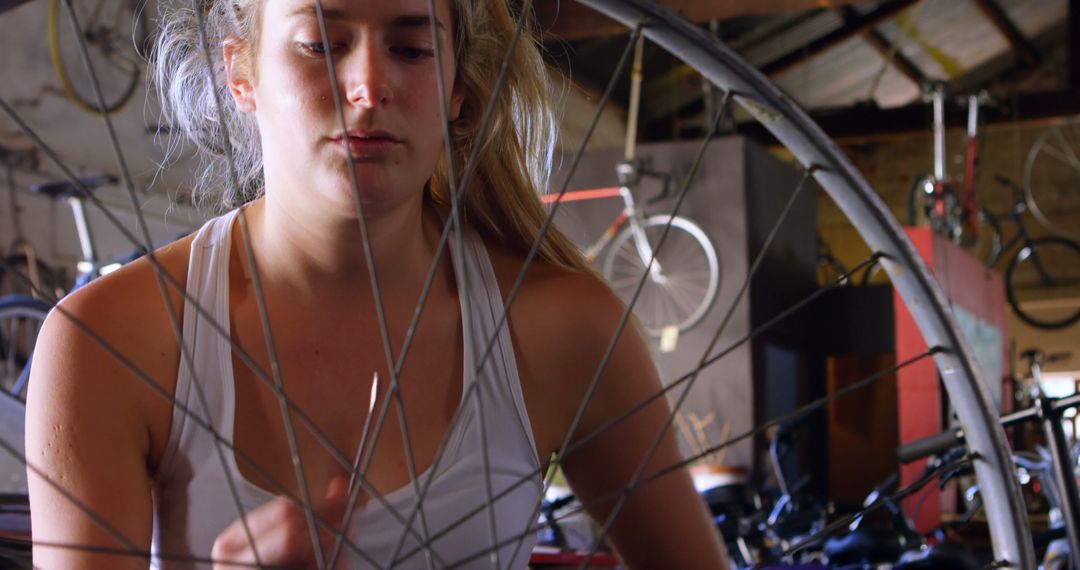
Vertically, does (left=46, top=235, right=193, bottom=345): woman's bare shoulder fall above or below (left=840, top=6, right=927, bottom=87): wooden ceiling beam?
below

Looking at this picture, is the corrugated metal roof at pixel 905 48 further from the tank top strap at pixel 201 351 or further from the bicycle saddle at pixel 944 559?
the tank top strap at pixel 201 351

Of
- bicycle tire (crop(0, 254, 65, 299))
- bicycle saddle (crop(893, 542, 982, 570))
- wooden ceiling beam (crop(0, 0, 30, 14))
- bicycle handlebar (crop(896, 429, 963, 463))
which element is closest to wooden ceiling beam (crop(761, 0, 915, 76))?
bicycle tire (crop(0, 254, 65, 299))

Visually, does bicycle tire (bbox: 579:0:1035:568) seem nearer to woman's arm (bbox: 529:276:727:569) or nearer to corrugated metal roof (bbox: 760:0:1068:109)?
woman's arm (bbox: 529:276:727:569)

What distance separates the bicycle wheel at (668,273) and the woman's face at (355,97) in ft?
16.5

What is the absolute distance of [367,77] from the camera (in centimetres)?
75

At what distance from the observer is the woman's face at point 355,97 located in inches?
29.8

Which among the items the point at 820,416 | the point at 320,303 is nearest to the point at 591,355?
the point at 320,303

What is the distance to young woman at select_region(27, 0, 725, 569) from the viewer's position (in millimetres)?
771

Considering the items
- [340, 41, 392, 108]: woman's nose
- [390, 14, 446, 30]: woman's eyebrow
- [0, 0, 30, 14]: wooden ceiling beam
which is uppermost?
[0, 0, 30, 14]: wooden ceiling beam

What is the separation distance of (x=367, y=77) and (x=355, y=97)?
0.02 metres

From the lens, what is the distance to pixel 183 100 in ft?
3.60

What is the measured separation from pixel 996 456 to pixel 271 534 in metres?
0.47

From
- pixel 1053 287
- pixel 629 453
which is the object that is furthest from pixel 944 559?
pixel 1053 287

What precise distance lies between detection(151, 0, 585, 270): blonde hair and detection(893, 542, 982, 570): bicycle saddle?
0.45 metres
